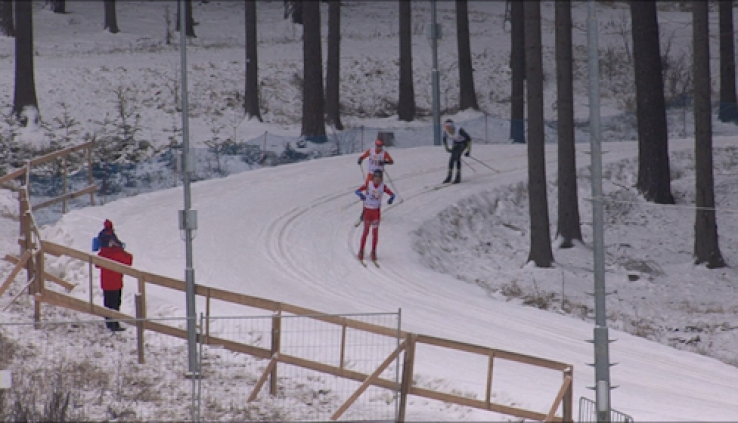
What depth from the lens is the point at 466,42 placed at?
43.2m

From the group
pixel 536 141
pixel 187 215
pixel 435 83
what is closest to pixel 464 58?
pixel 435 83

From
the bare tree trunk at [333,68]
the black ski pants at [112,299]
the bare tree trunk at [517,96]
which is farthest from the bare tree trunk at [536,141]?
the bare tree trunk at [333,68]

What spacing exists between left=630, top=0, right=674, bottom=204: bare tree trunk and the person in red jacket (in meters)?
16.8

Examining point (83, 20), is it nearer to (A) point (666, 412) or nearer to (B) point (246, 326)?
(B) point (246, 326)

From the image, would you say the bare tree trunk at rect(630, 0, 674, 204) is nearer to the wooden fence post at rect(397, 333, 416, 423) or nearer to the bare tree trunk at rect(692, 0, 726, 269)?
the bare tree trunk at rect(692, 0, 726, 269)

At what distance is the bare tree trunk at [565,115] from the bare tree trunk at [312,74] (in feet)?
34.0

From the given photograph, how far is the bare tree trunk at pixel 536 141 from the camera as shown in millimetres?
25266

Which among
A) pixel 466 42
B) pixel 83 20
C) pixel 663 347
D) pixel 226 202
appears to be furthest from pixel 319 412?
pixel 83 20

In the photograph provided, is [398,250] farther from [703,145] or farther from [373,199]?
[703,145]

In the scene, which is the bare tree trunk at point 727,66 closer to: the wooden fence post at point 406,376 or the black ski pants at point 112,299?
the black ski pants at point 112,299

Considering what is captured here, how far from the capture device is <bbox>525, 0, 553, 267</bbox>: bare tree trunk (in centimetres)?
2527

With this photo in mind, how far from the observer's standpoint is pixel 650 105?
30562 mm

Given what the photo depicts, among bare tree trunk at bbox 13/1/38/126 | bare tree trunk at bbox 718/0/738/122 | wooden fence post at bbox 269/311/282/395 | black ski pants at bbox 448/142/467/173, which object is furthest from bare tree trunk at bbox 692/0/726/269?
bare tree trunk at bbox 13/1/38/126

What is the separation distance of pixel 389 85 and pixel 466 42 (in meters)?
6.83
